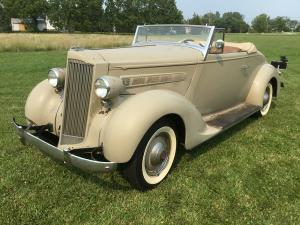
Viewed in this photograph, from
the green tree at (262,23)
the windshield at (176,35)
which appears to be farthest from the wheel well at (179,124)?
the green tree at (262,23)

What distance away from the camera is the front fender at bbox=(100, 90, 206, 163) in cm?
328

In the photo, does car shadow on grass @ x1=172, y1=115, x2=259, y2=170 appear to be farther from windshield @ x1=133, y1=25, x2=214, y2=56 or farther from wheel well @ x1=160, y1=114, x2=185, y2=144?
windshield @ x1=133, y1=25, x2=214, y2=56

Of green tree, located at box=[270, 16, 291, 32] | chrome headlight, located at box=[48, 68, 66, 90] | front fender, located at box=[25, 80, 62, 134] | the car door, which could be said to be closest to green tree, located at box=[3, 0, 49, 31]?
the car door

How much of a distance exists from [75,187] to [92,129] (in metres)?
0.71

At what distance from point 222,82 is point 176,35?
1.01 meters

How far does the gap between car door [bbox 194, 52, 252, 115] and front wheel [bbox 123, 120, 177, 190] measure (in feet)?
3.46

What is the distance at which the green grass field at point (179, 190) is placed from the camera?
3.31 meters

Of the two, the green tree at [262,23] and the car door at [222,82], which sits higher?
the green tree at [262,23]

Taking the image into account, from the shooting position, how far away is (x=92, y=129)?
3.60m

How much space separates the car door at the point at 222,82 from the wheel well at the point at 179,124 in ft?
2.78

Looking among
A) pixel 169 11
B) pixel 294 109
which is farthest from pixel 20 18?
pixel 294 109

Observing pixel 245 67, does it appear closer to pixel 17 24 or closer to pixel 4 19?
pixel 4 19

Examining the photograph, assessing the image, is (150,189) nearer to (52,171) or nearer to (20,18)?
(52,171)

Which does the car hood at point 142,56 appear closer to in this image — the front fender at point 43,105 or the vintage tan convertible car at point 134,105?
the vintage tan convertible car at point 134,105
